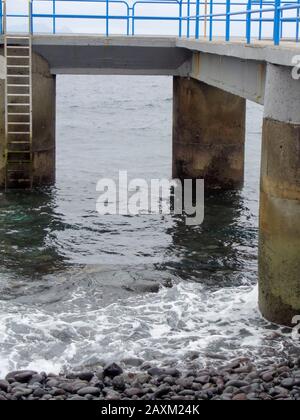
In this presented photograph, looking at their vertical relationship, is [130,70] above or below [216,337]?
above

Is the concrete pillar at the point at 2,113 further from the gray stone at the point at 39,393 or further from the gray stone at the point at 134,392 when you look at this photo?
the gray stone at the point at 134,392

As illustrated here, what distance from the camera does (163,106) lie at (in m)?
52.0

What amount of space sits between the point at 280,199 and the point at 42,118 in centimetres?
961

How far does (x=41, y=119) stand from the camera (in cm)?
1895

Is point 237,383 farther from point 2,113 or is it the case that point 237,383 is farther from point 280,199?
point 2,113

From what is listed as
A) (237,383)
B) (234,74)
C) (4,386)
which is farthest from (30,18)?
(237,383)

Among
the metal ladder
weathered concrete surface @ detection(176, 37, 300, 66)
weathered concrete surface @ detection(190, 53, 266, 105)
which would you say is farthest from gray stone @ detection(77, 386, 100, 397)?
the metal ladder

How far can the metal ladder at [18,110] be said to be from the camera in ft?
60.2

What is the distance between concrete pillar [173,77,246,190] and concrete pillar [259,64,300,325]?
8597 mm

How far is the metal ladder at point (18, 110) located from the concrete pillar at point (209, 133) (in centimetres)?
376

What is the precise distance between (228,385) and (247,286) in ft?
13.3

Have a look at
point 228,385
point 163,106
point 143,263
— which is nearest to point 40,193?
point 143,263

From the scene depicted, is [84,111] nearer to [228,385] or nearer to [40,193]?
[40,193]

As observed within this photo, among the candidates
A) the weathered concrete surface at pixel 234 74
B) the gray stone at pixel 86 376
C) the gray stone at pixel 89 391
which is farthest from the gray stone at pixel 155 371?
the weathered concrete surface at pixel 234 74
